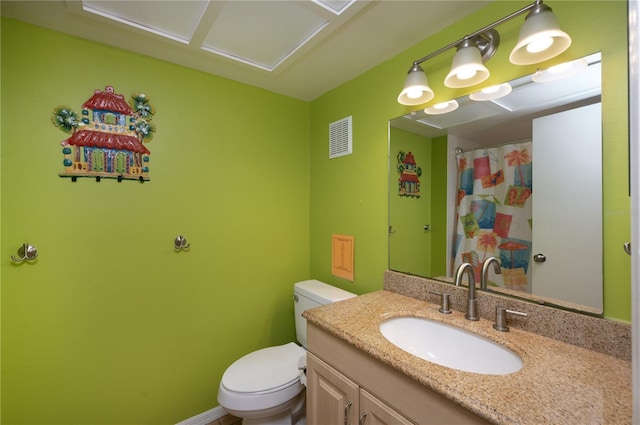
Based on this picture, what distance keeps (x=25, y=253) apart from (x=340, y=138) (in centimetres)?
171

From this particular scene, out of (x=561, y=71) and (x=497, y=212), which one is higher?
(x=561, y=71)

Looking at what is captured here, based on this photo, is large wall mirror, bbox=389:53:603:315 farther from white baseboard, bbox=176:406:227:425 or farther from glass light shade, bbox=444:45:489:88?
white baseboard, bbox=176:406:227:425

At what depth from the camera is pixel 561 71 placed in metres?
0.99

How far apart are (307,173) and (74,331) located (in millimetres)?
1623

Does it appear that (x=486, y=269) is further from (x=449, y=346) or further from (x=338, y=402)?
(x=338, y=402)

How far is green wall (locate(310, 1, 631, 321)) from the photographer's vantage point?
0.88 metres

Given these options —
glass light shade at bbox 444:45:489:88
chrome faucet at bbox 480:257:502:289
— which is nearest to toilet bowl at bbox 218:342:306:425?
chrome faucet at bbox 480:257:502:289

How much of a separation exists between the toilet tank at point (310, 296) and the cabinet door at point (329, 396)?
455 millimetres

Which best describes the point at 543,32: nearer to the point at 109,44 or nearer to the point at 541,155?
the point at 541,155

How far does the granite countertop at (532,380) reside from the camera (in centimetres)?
62

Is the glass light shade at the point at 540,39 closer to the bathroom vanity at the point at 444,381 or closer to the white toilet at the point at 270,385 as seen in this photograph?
the bathroom vanity at the point at 444,381

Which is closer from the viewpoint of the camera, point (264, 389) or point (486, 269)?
point (486, 269)

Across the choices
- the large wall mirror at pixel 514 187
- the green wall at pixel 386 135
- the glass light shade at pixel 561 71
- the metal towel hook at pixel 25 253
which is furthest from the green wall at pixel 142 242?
the glass light shade at pixel 561 71

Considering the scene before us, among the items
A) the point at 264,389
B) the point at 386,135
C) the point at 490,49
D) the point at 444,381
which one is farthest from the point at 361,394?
the point at 490,49
